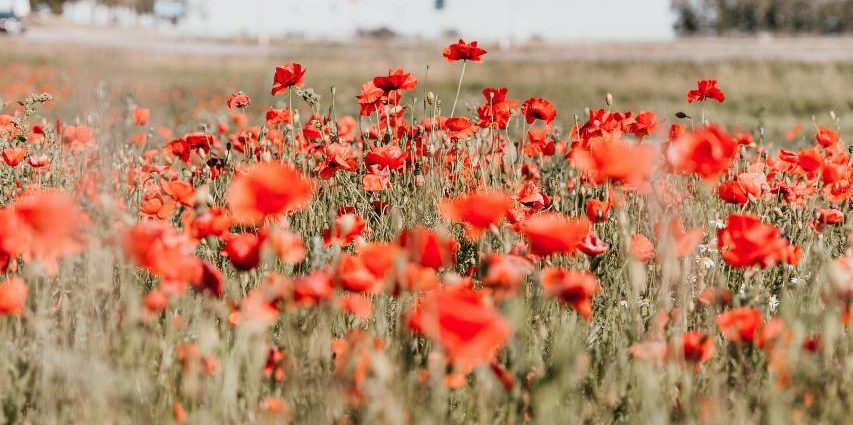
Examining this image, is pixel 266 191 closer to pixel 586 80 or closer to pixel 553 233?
pixel 553 233

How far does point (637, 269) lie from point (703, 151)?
0.25 meters

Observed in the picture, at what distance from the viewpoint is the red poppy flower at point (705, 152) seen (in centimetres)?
141

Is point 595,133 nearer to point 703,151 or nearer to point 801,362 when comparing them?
point 703,151

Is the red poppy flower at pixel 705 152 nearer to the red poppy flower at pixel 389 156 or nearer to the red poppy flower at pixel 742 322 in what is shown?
the red poppy flower at pixel 742 322

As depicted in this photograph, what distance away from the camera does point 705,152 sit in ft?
4.74

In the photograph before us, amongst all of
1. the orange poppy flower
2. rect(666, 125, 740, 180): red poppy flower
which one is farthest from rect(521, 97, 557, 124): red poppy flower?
the orange poppy flower

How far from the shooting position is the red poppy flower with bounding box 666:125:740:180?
141cm

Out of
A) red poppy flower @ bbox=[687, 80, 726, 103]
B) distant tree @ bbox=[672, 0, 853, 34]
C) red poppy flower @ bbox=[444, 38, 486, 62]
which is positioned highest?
distant tree @ bbox=[672, 0, 853, 34]

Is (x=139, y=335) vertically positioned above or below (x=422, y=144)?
below

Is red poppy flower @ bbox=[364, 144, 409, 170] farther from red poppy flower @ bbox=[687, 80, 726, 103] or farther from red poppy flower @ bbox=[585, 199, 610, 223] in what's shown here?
red poppy flower @ bbox=[687, 80, 726, 103]

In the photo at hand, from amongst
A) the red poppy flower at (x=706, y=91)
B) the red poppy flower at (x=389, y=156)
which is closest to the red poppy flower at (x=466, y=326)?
the red poppy flower at (x=389, y=156)

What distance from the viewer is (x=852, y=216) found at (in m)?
2.66

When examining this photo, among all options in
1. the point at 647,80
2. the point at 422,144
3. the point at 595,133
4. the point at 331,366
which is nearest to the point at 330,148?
the point at 422,144

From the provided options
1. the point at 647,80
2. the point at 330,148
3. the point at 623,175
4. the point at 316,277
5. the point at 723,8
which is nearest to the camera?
the point at 316,277
